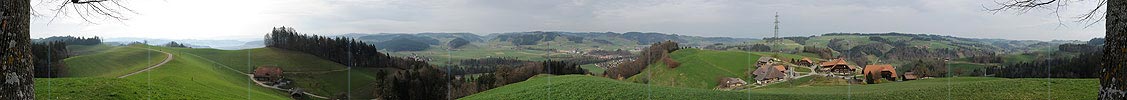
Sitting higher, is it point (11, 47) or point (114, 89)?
point (11, 47)

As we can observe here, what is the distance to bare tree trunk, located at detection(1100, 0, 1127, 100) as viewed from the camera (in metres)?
7.15

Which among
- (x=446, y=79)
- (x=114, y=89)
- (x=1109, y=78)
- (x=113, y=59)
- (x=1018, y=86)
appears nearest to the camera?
(x=1109, y=78)

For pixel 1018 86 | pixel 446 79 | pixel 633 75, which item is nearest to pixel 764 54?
pixel 633 75

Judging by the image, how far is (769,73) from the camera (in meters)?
40.1

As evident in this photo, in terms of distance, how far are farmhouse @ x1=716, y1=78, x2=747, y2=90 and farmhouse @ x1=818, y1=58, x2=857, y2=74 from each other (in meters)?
5.40

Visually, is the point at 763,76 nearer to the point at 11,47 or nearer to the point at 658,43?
the point at 658,43

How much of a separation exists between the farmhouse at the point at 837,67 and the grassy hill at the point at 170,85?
32770mm

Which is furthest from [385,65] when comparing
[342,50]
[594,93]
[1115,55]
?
[1115,55]

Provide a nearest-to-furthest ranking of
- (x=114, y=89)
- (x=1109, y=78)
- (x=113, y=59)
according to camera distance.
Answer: (x=1109, y=78) < (x=114, y=89) < (x=113, y=59)

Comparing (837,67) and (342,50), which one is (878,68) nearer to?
(837,67)

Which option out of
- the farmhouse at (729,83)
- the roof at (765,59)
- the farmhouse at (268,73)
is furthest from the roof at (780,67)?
the farmhouse at (268,73)

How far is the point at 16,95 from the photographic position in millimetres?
7641

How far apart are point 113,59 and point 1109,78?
52.0 meters

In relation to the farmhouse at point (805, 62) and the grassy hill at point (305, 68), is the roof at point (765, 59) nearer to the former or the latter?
the farmhouse at point (805, 62)
